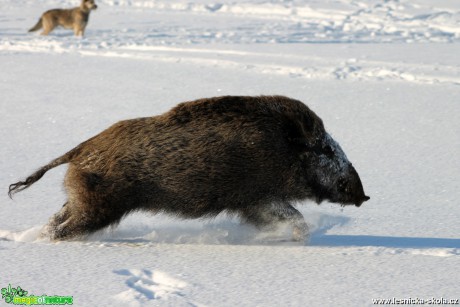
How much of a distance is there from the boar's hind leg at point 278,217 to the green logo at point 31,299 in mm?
1746

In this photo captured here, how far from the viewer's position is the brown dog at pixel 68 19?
17.2 m

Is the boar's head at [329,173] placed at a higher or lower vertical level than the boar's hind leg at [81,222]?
higher

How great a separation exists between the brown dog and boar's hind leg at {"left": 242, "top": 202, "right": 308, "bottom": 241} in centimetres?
1267

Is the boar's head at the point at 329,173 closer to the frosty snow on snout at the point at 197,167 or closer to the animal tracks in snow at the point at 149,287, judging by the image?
the frosty snow on snout at the point at 197,167

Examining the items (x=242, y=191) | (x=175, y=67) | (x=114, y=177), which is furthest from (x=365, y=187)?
(x=175, y=67)

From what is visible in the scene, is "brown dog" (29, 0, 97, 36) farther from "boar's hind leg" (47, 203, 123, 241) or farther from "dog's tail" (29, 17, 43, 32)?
"boar's hind leg" (47, 203, 123, 241)

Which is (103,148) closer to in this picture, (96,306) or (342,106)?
(96,306)

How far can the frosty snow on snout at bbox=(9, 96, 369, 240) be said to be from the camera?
4.77 meters

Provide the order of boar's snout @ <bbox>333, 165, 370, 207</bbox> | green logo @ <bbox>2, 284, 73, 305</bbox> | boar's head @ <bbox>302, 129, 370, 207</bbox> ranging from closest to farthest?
green logo @ <bbox>2, 284, 73, 305</bbox>, boar's head @ <bbox>302, 129, 370, 207</bbox>, boar's snout @ <bbox>333, 165, 370, 207</bbox>

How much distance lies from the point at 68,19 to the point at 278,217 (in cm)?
1434

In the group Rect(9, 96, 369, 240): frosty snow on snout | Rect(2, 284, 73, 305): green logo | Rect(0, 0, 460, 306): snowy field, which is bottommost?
Rect(0, 0, 460, 306): snowy field

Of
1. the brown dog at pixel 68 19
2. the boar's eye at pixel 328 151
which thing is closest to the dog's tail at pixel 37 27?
the brown dog at pixel 68 19

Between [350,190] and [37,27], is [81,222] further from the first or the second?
[37,27]

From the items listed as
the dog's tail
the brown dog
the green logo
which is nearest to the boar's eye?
the green logo
